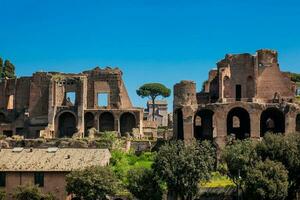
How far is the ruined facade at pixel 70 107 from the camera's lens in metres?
87.2

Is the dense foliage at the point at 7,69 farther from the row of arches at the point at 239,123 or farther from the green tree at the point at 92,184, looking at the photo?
the green tree at the point at 92,184

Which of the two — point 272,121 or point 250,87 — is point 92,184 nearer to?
point 250,87

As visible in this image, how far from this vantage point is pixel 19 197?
56062 mm

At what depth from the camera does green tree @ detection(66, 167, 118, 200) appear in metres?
55.0

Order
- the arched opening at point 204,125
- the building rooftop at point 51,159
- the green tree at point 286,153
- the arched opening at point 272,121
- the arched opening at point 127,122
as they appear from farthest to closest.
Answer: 1. the arched opening at point 127,122
2. the arched opening at point 204,125
3. the arched opening at point 272,121
4. the building rooftop at point 51,159
5. the green tree at point 286,153

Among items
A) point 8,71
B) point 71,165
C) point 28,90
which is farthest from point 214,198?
point 8,71

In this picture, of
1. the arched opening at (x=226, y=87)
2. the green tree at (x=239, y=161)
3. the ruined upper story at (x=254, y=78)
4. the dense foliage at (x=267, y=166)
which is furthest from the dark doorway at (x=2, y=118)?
the green tree at (x=239, y=161)

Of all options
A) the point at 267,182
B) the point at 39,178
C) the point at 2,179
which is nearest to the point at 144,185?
the point at 267,182

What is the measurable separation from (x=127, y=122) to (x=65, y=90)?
9.68 metres

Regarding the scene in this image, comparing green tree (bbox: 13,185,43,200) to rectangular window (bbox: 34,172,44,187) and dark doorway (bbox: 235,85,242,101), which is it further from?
dark doorway (bbox: 235,85,242,101)

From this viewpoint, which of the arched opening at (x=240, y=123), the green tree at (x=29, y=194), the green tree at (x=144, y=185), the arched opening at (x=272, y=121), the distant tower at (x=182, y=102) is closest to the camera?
the green tree at (x=144, y=185)

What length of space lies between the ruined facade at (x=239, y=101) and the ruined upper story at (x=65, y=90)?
12.8 meters

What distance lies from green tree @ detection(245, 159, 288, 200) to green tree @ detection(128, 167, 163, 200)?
779 centimetres

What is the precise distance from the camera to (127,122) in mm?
89250
